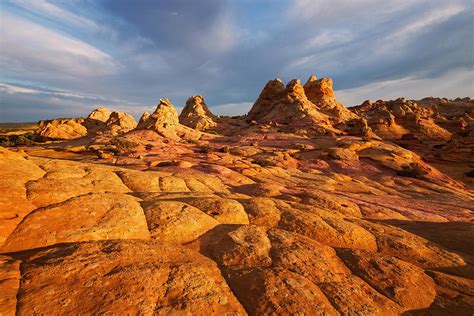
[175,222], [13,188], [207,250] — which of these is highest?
[13,188]

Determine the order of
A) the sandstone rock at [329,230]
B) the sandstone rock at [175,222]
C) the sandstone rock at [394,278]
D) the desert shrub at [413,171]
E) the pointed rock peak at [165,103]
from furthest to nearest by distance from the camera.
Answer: the pointed rock peak at [165,103] < the desert shrub at [413,171] < the sandstone rock at [329,230] < the sandstone rock at [175,222] < the sandstone rock at [394,278]

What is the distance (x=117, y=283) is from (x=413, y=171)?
1312 inches

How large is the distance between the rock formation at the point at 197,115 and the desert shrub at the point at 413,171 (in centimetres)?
4268

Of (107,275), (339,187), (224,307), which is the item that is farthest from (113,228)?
(339,187)

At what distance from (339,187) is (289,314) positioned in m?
18.0

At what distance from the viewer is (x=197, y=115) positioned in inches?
2665

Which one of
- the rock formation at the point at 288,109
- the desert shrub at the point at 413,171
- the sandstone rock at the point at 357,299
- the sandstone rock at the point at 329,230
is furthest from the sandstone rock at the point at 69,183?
the rock formation at the point at 288,109

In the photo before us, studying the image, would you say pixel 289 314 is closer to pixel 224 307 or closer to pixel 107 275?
pixel 224 307

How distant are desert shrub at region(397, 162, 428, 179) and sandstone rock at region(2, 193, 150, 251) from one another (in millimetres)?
31073

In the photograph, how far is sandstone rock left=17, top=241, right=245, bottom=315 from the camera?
13.7ft

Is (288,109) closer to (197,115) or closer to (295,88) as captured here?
(295,88)

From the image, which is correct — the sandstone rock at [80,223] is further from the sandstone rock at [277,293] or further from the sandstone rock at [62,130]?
the sandstone rock at [62,130]

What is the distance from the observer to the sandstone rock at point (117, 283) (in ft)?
13.7

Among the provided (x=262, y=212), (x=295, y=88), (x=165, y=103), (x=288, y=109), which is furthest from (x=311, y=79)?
(x=262, y=212)
